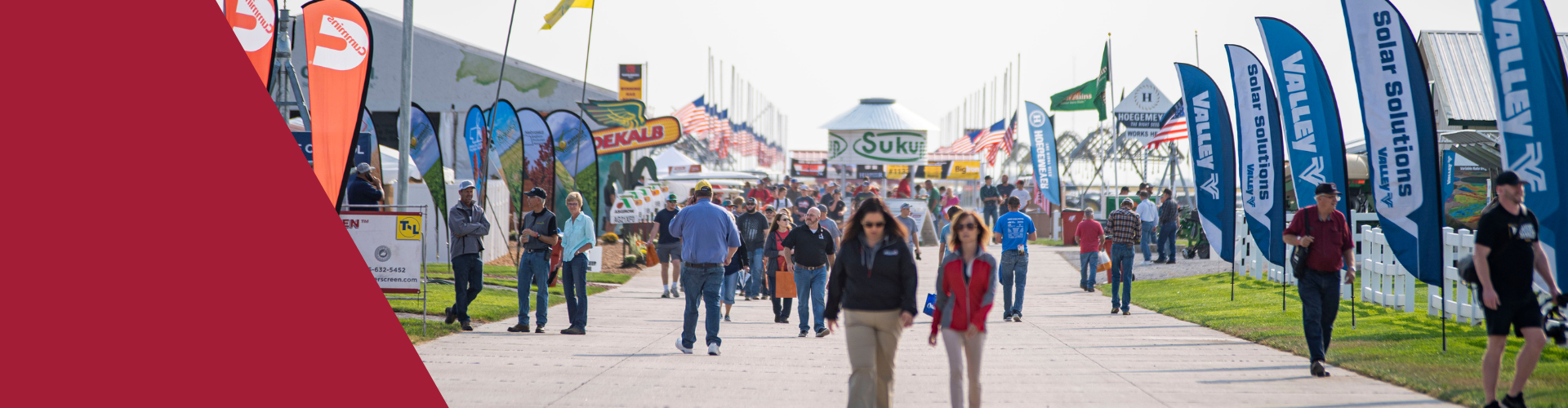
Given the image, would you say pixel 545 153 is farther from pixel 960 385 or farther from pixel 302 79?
pixel 302 79

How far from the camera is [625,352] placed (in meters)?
9.93

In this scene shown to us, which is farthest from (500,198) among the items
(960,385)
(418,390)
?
(960,385)

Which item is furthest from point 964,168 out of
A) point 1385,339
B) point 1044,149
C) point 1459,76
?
point 1385,339

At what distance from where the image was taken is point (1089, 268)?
688 inches

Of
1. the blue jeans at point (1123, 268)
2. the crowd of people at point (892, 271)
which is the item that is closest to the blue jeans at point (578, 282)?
the crowd of people at point (892, 271)

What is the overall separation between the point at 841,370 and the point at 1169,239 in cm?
1644

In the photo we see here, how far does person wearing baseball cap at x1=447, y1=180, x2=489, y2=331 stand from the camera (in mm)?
11102

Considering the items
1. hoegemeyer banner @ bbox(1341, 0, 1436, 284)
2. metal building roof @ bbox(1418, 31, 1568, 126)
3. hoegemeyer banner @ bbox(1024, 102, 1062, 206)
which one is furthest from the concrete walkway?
hoegemeyer banner @ bbox(1024, 102, 1062, 206)

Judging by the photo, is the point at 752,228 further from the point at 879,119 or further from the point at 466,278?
the point at 879,119

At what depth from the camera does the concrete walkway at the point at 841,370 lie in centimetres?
735

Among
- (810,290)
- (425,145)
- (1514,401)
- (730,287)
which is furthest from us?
(425,145)

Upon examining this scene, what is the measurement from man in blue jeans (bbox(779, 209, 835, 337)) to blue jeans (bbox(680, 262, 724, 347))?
191cm

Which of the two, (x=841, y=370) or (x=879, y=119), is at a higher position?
(x=879, y=119)

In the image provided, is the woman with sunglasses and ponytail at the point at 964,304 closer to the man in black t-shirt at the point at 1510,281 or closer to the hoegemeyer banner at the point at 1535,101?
the man in black t-shirt at the point at 1510,281
